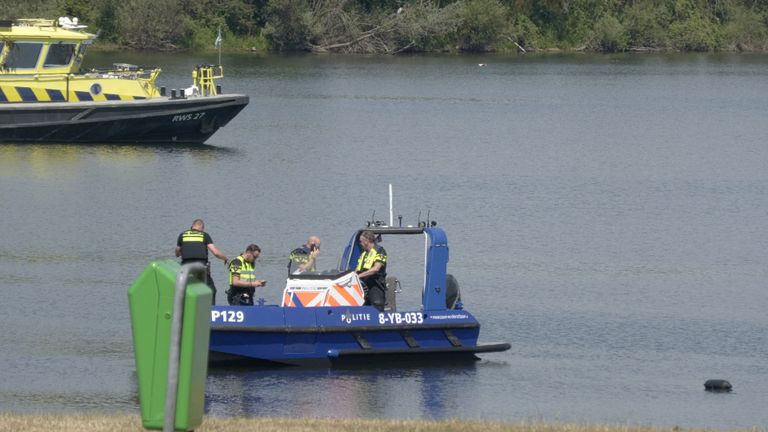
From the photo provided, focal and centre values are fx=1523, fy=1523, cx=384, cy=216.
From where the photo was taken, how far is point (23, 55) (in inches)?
1531

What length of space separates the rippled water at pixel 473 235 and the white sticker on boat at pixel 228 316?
660 mm

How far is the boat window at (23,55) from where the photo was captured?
38.7 metres

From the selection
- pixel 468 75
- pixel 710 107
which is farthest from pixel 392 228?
pixel 468 75

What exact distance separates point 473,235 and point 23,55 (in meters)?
15.2

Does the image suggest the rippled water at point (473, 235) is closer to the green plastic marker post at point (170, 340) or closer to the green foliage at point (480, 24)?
the green plastic marker post at point (170, 340)

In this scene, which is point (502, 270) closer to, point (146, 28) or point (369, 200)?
point (369, 200)

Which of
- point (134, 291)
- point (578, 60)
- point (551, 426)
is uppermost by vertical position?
point (134, 291)

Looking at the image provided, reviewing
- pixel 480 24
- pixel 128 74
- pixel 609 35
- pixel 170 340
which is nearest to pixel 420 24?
pixel 480 24

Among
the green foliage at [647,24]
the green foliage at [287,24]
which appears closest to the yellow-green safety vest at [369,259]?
the green foliage at [287,24]

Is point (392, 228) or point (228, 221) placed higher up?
point (392, 228)

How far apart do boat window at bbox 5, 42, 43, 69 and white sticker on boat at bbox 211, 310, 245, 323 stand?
23.3m

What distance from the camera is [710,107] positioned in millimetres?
60406

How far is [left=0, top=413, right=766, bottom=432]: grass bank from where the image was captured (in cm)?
1161

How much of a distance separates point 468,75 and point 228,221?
144 feet
